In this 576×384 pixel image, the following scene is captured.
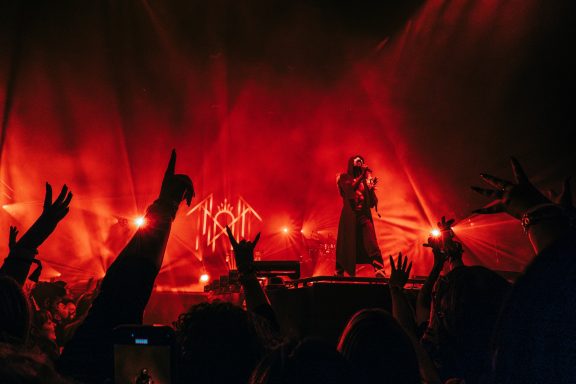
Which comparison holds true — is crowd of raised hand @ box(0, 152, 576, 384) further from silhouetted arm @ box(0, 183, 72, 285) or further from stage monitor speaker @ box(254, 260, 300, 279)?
stage monitor speaker @ box(254, 260, 300, 279)

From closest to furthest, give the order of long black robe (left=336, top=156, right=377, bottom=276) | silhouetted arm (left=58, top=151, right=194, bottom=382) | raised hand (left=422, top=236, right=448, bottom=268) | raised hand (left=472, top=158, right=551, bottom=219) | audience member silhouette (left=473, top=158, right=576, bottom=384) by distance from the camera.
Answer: audience member silhouette (left=473, top=158, right=576, bottom=384) → silhouetted arm (left=58, top=151, right=194, bottom=382) → raised hand (left=472, top=158, right=551, bottom=219) → raised hand (left=422, top=236, right=448, bottom=268) → long black robe (left=336, top=156, right=377, bottom=276)

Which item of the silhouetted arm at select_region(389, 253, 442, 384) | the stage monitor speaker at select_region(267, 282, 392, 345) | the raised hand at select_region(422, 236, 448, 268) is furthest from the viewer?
the stage monitor speaker at select_region(267, 282, 392, 345)

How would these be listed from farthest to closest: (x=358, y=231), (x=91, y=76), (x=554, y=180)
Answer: (x=91, y=76), (x=554, y=180), (x=358, y=231)

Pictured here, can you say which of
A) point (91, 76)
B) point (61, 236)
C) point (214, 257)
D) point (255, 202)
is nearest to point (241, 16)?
point (91, 76)

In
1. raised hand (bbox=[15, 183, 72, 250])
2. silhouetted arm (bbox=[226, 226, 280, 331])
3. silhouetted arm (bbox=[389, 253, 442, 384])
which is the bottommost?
silhouetted arm (bbox=[389, 253, 442, 384])

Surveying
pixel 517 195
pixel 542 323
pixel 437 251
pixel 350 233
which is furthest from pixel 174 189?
pixel 350 233

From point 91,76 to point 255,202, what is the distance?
7632mm

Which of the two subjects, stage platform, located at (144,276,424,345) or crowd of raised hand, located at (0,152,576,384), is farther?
stage platform, located at (144,276,424,345)

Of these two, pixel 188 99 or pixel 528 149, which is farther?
pixel 188 99

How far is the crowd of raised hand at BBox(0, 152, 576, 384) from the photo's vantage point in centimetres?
77

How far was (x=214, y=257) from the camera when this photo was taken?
15445 mm

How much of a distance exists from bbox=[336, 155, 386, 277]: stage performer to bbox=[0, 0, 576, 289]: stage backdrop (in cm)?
476

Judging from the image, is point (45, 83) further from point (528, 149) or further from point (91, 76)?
point (528, 149)

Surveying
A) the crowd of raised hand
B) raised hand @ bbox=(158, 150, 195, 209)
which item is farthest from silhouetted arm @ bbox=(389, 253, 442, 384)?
raised hand @ bbox=(158, 150, 195, 209)
